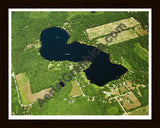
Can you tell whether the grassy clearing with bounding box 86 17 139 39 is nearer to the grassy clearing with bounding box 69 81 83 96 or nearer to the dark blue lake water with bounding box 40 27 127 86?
the dark blue lake water with bounding box 40 27 127 86

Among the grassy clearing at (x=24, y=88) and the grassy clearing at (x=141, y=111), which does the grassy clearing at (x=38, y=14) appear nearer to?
the grassy clearing at (x=24, y=88)

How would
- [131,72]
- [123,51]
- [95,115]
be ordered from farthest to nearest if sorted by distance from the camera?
[123,51]
[131,72]
[95,115]

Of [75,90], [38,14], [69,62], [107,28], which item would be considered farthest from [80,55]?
[38,14]

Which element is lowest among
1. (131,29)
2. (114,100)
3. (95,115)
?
(95,115)

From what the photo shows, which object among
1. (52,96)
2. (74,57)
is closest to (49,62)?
(74,57)

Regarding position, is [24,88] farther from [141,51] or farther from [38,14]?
[141,51]

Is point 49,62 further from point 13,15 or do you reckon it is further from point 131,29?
point 131,29

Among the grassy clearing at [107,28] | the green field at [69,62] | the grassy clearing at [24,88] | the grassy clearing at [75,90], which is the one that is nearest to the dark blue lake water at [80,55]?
the green field at [69,62]
